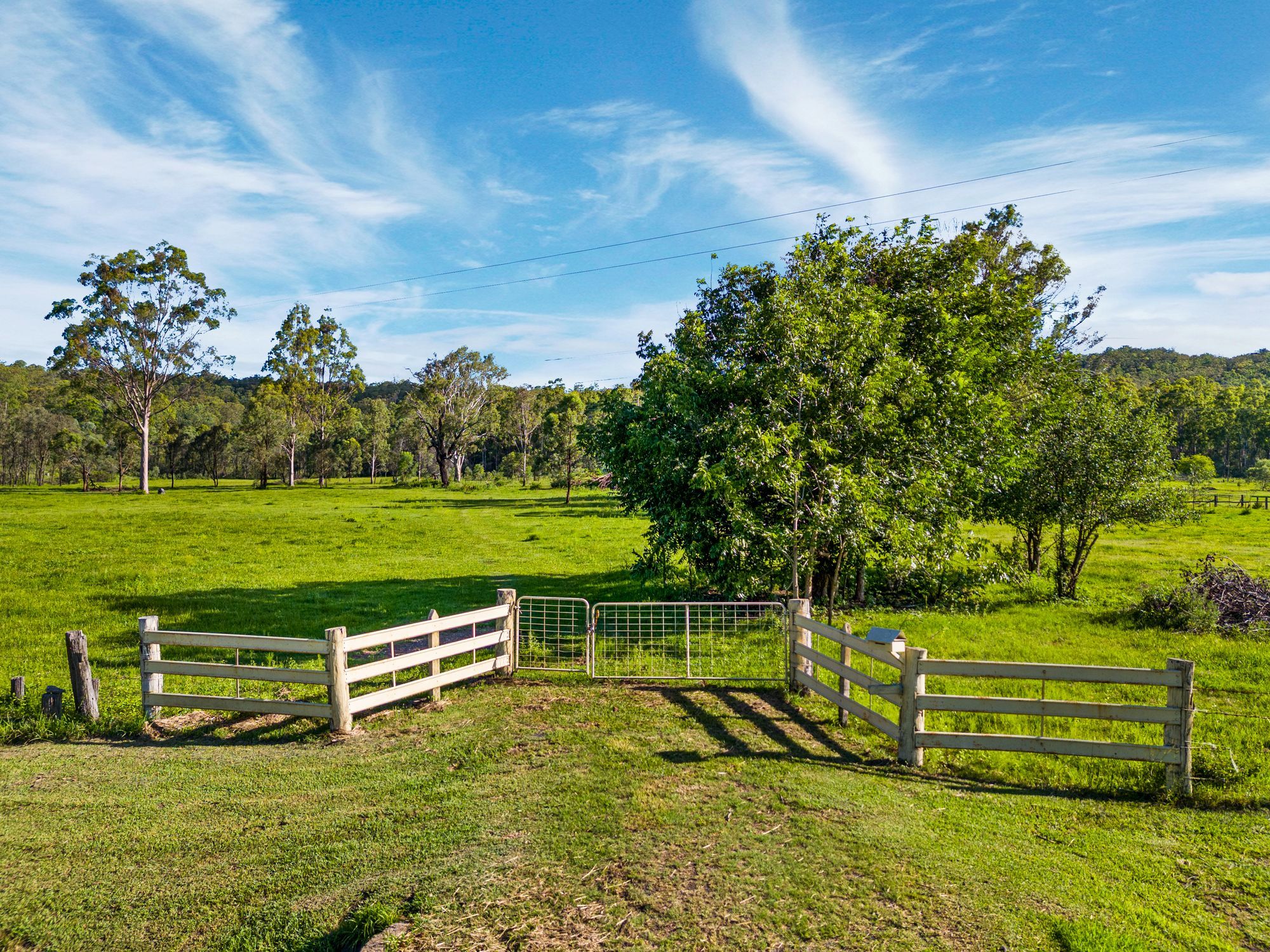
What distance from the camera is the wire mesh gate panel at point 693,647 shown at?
38.0 ft

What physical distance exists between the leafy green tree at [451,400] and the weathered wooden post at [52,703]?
69.1 m

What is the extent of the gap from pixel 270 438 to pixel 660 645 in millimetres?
71319

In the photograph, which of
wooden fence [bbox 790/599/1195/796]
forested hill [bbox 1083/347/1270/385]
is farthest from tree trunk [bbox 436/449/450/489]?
forested hill [bbox 1083/347/1270/385]

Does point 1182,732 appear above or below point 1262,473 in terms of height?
below

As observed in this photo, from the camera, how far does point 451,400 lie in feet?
263

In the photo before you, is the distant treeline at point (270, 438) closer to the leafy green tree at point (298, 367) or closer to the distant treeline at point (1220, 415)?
the leafy green tree at point (298, 367)

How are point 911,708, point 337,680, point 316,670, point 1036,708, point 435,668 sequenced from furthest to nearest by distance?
point 435,668, point 316,670, point 337,680, point 911,708, point 1036,708

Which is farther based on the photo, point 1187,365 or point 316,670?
point 1187,365

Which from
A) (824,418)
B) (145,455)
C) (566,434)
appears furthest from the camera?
(145,455)

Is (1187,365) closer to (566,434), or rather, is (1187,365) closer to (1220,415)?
(1220,415)

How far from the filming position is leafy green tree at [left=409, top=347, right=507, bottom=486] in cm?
7931

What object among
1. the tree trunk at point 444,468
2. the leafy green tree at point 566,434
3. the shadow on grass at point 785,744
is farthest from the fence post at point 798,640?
the tree trunk at point 444,468

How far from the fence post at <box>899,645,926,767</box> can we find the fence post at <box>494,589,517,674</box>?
6235 mm

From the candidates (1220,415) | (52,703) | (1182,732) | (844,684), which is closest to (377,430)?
(52,703)
